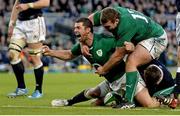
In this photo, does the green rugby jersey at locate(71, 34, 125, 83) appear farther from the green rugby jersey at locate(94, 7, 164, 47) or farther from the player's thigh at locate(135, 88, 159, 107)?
the player's thigh at locate(135, 88, 159, 107)

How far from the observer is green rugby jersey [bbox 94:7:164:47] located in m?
8.89

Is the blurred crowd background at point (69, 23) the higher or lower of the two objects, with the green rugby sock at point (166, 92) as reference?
lower

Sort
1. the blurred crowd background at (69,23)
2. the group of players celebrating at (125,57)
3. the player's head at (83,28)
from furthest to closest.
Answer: the blurred crowd background at (69,23), the player's head at (83,28), the group of players celebrating at (125,57)

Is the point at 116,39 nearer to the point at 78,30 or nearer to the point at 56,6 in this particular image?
the point at 78,30

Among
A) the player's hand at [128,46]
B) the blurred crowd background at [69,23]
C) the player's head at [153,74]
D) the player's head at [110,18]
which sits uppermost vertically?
the player's head at [110,18]

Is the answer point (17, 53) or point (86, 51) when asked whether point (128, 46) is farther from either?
point (17, 53)

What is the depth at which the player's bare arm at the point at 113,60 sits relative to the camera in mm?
8930

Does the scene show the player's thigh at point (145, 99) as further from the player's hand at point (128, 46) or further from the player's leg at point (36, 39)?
the player's leg at point (36, 39)

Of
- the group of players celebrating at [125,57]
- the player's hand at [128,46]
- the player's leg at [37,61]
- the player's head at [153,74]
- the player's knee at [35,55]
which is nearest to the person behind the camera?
the player's hand at [128,46]

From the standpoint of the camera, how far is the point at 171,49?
94.0 ft

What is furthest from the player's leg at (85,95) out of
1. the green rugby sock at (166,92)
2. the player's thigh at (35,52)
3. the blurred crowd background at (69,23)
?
the blurred crowd background at (69,23)

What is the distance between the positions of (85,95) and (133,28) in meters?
1.39

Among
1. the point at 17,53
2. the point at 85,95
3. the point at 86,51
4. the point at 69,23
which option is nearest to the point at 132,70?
the point at 86,51

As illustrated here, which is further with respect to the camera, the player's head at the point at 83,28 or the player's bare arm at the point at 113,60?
the player's head at the point at 83,28
